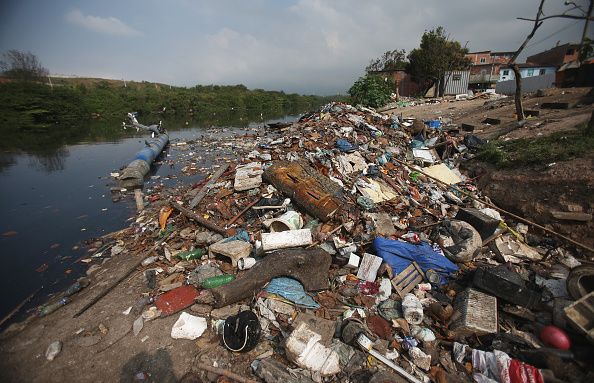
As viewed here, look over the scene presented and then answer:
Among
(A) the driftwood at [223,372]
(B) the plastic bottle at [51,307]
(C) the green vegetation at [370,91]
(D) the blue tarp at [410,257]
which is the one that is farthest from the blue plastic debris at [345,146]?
(C) the green vegetation at [370,91]

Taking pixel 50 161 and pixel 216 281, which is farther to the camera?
pixel 50 161

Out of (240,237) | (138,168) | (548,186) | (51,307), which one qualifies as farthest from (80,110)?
(548,186)

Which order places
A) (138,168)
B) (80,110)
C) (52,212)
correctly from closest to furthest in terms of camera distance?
(52,212), (138,168), (80,110)

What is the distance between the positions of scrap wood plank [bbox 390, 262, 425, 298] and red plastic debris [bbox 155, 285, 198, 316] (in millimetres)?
2922

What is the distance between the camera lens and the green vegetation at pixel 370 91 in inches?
802

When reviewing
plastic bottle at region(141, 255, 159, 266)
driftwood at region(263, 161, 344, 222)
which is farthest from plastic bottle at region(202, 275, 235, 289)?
driftwood at region(263, 161, 344, 222)

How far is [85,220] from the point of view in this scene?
6488 millimetres

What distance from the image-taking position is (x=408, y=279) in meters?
3.81

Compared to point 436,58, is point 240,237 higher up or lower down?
lower down

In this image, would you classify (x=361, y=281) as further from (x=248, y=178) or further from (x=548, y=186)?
(x=548, y=186)

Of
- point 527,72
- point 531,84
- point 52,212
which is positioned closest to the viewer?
point 52,212

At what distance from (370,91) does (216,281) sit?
66.3ft

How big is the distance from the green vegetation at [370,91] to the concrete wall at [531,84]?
10.0m

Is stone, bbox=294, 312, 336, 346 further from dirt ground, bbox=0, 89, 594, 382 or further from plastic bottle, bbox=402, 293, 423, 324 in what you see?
plastic bottle, bbox=402, 293, 423, 324
